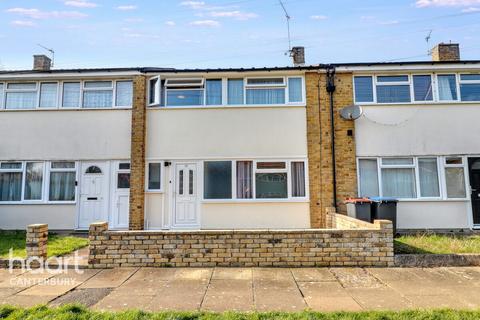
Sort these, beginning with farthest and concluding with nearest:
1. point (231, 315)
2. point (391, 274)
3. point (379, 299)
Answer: point (391, 274)
point (379, 299)
point (231, 315)

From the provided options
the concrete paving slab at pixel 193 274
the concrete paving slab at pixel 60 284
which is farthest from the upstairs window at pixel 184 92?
the concrete paving slab at pixel 60 284

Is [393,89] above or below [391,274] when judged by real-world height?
above

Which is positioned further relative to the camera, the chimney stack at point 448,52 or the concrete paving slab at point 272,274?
the chimney stack at point 448,52

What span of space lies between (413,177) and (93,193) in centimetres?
965

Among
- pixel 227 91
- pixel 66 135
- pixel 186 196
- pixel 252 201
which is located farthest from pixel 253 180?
pixel 66 135

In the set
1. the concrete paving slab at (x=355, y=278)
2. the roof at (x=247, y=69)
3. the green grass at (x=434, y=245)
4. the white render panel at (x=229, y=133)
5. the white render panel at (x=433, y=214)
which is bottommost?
the concrete paving slab at (x=355, y=278)

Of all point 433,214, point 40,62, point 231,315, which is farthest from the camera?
point 40,62

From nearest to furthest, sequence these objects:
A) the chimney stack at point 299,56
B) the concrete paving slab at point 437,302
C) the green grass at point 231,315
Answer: the green grass at point 231,315 < the concrete paving slab at point 437,302 < the chimney stack at point 299,56

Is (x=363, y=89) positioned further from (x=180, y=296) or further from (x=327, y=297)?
(x=180, y=296)

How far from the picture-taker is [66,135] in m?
9.89

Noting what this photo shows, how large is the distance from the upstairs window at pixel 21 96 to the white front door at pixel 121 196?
3.56 metres

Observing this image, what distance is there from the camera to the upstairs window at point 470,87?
9.68 m
